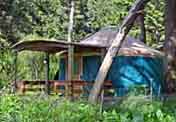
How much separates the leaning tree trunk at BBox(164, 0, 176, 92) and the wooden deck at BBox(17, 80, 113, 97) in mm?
1934

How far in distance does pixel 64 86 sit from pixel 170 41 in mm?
3651

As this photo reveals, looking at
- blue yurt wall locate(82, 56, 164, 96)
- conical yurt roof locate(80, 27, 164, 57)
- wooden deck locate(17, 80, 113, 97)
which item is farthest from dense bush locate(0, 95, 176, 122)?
blue yurt wall locate(82, 56, 164, 96)

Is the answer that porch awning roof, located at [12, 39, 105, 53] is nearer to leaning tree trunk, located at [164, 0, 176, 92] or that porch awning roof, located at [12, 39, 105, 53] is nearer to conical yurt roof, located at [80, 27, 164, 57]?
conical yurt roof, located at [80, 27, 164, 57]

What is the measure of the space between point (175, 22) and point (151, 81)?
3.02 m

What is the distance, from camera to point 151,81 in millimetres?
17125

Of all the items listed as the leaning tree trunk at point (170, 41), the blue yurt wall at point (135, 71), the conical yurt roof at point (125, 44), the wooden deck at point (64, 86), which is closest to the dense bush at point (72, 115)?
the wooden deck at point (64, 86)

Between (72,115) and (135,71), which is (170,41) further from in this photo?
(72,115)

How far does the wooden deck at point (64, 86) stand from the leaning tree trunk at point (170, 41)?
1.93 m

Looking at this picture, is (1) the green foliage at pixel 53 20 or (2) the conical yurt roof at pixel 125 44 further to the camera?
(1) the green foliage at pixel 53 20

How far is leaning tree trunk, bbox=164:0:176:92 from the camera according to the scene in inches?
581

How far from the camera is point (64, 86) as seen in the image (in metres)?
15.2

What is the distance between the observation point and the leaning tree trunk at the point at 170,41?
1475 centimetres

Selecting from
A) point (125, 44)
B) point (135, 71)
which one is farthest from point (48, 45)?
point (135, 71)

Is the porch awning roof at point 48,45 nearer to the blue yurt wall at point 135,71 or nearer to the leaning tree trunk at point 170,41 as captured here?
the blue yurt wall at point 135,71
